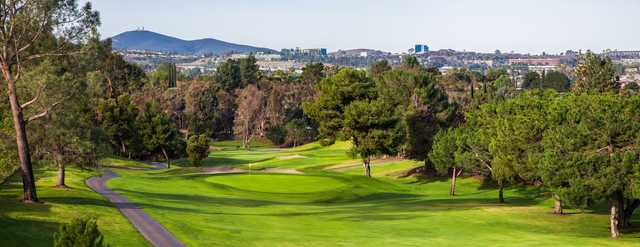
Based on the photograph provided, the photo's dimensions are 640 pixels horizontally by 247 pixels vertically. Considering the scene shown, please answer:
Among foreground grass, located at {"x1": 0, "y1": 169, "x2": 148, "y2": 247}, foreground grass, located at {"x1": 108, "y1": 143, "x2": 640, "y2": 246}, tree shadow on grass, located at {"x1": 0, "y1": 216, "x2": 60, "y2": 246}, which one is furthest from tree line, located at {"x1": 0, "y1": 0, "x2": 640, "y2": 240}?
tree shadow on grass, located at {"x1": 0, "y1": 216, "x2": 60, "y2": 246}

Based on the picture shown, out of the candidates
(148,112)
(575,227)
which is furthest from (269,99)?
(575,227)

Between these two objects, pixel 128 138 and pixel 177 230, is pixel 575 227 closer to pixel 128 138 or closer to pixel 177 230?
pixel 177 230

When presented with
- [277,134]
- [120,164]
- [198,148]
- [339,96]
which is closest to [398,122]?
[339,96]

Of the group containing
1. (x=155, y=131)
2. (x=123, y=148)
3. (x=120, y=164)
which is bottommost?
(x=120, y=164)

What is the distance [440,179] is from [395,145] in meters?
6.51

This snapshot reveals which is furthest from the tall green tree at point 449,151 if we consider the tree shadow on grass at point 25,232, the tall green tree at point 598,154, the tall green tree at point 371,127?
the tree shadow on grass at point 25,232

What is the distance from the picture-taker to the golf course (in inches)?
1572

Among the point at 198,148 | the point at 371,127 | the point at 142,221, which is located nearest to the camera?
the point at 142,221

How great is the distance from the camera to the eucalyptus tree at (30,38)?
4297 cm

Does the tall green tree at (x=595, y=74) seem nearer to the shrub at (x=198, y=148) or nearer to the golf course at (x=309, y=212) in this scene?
the golf course at (x=309, y=212)

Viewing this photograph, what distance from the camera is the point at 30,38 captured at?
44406 mm

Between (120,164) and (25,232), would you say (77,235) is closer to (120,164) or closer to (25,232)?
(25,232)

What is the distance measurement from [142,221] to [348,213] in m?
17.0

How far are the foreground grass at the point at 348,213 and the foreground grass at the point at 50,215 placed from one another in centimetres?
295
